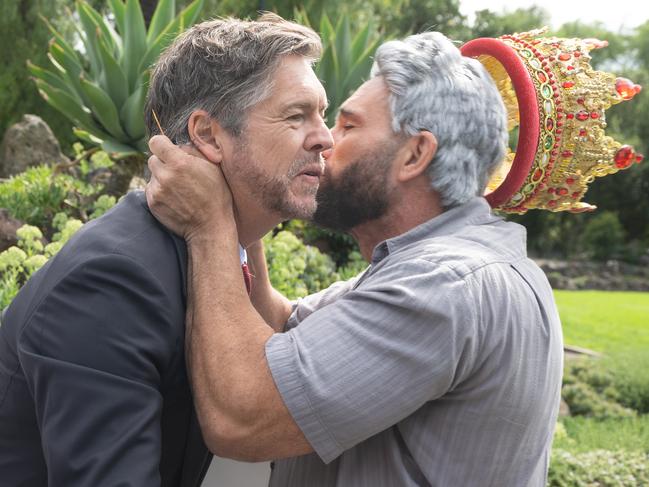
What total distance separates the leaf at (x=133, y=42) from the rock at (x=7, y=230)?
1.83m

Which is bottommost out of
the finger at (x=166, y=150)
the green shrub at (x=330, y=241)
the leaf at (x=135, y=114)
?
the green shrub at (x=330, y=241)

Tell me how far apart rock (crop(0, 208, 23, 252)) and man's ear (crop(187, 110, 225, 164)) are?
12.7 feet

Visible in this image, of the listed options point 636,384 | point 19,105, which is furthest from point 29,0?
point 636,384

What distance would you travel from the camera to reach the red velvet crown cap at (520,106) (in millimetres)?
2600

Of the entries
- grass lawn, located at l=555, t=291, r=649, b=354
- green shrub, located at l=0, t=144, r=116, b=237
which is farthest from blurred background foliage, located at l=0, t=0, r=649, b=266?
grass lawn, located at l=555, t=291, r=649, b=354

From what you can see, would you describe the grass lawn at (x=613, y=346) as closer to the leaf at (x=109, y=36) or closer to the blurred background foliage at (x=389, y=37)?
the blurred background foliage at (x=389, y=37)

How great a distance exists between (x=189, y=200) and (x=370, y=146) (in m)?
0.71

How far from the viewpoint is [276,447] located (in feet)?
6.59

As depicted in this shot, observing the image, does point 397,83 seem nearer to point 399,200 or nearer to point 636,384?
point 399,200

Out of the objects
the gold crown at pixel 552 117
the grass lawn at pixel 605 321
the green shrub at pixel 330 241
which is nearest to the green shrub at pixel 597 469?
the green shrub at pixel 330 241

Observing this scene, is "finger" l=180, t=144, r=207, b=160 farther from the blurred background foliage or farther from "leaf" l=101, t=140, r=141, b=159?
"leaf" l=101, t=140, r=141, b=159

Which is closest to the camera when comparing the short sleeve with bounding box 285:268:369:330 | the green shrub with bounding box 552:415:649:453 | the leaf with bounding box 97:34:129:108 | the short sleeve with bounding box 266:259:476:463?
the short sleeve with bounding box 266:259:476:463

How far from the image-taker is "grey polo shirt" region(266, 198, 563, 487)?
6.46ft

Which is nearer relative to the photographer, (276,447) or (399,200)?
(276,447)
